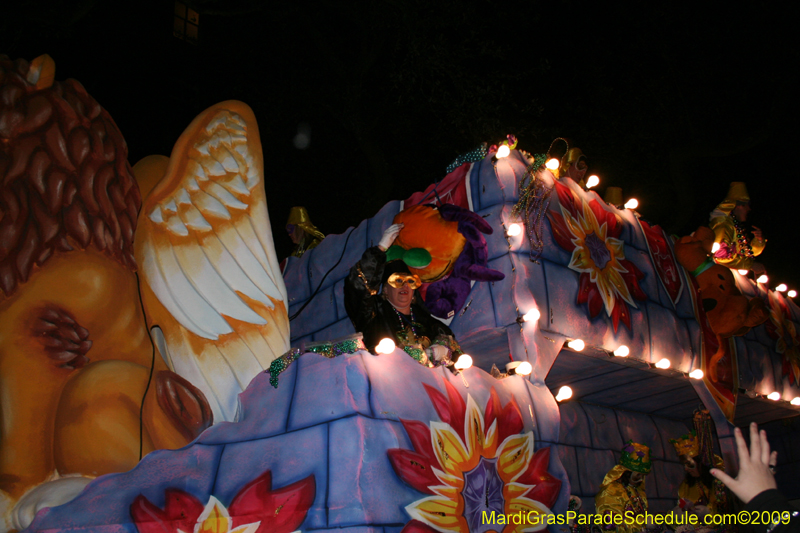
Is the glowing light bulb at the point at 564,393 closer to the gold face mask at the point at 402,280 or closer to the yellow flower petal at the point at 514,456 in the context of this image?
the yellow flower petal at the point at 514,456

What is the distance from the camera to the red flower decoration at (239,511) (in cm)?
295

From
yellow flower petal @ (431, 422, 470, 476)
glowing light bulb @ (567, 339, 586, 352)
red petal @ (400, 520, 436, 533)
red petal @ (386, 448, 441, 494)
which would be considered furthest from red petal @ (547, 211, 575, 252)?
red petal @ (400, 520, 436, 533)

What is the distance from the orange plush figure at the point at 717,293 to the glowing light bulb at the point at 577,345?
2515 millimetres

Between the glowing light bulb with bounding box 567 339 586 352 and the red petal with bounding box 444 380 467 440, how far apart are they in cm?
171

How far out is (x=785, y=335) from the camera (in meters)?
8.25

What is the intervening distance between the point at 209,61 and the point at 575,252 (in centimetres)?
776

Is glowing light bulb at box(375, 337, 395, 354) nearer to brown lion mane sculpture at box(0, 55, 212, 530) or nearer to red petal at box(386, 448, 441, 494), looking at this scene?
red petal at box(386, 448, 441, 494)

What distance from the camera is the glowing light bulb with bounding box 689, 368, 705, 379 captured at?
20.6ft

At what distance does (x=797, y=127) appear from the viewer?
38.2 ft

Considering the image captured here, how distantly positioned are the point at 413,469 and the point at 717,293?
16.7 ft

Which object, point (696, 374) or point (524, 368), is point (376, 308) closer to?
point (524, 368)

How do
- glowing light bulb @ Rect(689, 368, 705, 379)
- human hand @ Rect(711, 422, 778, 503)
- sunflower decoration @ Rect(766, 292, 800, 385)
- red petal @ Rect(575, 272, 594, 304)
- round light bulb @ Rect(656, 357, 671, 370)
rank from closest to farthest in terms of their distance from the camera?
human hand @ Rect(711, 422, 778, 503), red petal @ Rect(575, 272, 594, 304), round light bulb @ Rect(656, 357, 671, 370), glowing light bulb @ Rect(689, 368, 705, 379), sunflower decoration @ Rect(766, 292, 800, 385)

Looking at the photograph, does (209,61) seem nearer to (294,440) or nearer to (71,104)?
(71,104)

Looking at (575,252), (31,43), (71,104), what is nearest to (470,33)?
(575,252)
